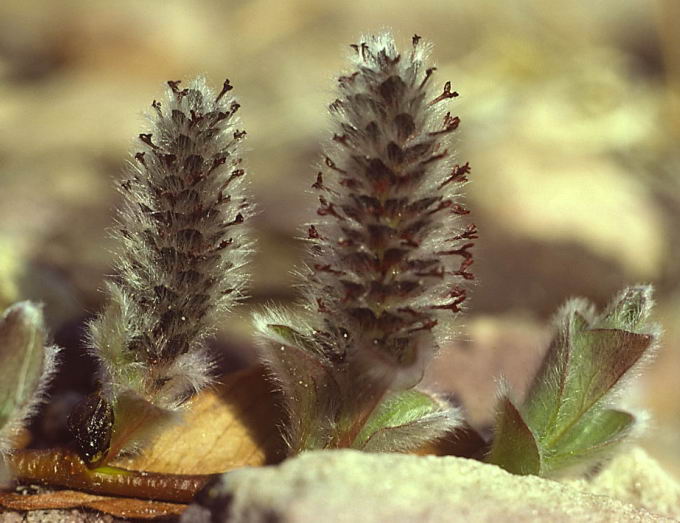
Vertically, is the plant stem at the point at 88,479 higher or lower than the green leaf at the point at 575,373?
lower

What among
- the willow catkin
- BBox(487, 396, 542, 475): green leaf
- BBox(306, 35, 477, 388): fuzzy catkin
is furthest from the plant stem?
BBox(487, 396, 542, 475): green leaf

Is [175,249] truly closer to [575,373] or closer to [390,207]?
[390,207]

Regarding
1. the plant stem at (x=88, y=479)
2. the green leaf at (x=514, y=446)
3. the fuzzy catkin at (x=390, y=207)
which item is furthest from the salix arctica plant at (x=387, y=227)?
the plant stem at (x=88, y=479)

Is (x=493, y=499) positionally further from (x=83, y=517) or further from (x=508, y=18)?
(x=508, y=18)

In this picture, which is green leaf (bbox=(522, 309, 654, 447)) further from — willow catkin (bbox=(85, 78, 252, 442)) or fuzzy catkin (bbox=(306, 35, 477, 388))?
willow catkin (bbox=(85, 78, 252, 442))

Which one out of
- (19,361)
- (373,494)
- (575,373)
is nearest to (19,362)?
(19,361)

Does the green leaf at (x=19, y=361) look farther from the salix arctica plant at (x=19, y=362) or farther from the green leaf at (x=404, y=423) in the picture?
the green leaf at (x=404, y=423)
